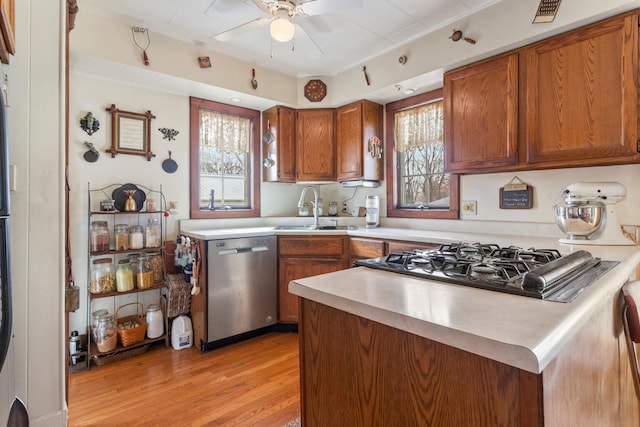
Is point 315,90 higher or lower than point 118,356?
higher

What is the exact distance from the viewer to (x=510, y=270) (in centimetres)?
106

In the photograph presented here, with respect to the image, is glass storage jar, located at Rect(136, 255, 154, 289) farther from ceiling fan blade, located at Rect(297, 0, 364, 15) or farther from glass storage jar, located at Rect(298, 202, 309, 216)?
ceiling fan blade, located at Rect(297, 0, 364, 15)

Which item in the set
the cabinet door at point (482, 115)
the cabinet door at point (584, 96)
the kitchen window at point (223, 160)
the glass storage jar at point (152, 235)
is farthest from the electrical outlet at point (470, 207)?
the glass storage jar at point (152, 235)

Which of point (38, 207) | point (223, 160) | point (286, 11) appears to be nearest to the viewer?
point (38, 207)

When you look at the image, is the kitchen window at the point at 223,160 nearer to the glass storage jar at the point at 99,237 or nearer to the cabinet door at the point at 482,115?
the glass storage jar at the point at 99,237

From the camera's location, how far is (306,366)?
1.04 meters

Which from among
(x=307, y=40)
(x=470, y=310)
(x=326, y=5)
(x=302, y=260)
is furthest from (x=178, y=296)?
(x=470, y=310)

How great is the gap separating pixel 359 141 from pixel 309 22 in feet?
3.79

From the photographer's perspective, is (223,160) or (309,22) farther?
(223,160)

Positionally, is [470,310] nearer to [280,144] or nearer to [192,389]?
[192,389]

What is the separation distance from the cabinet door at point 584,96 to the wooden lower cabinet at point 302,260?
1.60 metres

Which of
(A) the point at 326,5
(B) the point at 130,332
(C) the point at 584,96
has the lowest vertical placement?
(B) the point at 130,332

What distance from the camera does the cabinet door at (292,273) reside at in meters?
2.87

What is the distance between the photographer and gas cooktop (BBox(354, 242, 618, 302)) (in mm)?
855
